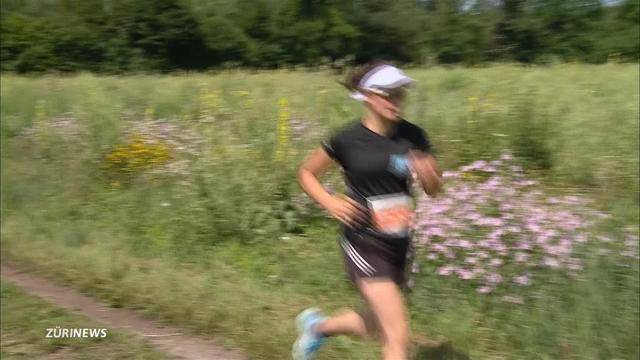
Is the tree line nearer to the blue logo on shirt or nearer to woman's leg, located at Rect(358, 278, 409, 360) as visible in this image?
the blue logo on shirt

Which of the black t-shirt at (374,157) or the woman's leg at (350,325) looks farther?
the woman's leg at (350,325)

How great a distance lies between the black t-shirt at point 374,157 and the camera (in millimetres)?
3400

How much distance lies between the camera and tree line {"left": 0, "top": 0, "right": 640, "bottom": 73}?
7.14 m

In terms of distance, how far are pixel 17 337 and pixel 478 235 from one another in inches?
127

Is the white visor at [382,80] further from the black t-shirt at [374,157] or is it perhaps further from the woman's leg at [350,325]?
the woman's leg at [350,325]

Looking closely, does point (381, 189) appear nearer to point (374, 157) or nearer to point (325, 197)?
point (374, 157)

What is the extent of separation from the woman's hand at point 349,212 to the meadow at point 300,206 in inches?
48.0

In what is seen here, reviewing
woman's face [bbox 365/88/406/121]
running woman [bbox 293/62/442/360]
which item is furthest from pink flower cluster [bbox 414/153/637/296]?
woman's face [bbox 365/88/406/121]

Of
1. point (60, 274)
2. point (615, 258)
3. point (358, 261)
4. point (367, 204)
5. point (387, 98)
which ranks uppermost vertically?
point (387, 98)

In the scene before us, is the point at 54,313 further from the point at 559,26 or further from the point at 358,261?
the point at 559,26

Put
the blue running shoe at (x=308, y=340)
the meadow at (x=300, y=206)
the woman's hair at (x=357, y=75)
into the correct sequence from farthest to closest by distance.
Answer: the meadow at (x=300, y=206) → the blue running shoe at (x=308, y=340) → the woman's hair at (x=357, y=75)

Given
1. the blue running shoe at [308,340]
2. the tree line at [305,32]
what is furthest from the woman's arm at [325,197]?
the tree line at [305,32]

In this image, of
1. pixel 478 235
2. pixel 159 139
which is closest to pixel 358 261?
pixel 478 235

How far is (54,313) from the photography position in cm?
544
